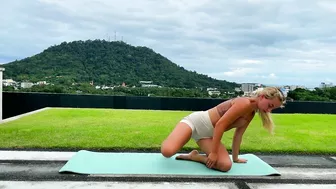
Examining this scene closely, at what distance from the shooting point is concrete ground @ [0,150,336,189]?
9.99 ft

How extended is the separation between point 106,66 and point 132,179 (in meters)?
17.7

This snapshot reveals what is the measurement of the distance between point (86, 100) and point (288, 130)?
22.3ft

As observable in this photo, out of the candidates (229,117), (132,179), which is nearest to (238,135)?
(229,117)

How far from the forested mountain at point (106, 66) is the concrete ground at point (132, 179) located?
43.9 ft

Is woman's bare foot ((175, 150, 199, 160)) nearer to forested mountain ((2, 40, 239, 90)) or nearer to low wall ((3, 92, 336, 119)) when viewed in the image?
low wall ((3, 92, 336, 119))

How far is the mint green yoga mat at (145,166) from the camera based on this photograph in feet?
11.3

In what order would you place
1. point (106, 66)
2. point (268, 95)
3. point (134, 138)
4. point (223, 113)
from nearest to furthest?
point (268, 95) → point (223, 113) → point (134, 138) → point (106, 66)

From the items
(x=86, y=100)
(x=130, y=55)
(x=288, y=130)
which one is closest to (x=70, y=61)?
(x=130, y=55)

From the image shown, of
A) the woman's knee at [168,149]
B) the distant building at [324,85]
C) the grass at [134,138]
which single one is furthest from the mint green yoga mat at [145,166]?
the distant building at [324,85]

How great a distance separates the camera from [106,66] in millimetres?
20375

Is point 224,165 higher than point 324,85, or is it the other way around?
point 324,85

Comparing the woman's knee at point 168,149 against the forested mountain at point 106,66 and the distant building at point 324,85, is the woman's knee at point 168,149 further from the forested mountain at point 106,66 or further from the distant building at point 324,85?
→ the forested mountain at point 106,66

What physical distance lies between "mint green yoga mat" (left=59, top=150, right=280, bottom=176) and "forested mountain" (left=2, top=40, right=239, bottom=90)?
1331cm

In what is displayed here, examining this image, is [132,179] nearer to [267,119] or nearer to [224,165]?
[224,165]
